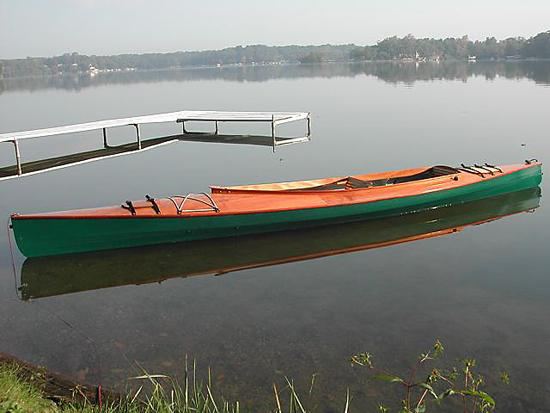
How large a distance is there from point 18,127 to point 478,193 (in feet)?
84.3

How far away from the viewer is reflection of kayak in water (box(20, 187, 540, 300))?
1008 cm

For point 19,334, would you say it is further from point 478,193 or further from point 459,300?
point 478,193

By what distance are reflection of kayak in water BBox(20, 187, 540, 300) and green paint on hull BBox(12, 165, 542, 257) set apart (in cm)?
17

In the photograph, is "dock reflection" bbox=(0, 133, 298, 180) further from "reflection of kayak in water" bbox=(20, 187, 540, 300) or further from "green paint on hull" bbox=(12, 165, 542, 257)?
"reflection of kayak in water" bbox=(20, 187, 540, 300)

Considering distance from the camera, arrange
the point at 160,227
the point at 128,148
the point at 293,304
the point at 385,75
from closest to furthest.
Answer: the point at 293,304 → the point at 160,227 → the point at 128,148 → the point at 385,75

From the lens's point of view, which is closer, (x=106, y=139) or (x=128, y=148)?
(x=128, y=148)

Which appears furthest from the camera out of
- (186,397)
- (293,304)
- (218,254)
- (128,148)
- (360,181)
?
(128,148)

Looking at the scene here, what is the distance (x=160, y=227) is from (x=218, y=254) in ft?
3.98

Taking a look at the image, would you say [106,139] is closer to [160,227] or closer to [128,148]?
[128,148]

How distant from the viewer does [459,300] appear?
8727mm

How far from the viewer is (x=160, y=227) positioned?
1086cm

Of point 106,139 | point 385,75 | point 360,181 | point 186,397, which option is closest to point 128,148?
point 106,139

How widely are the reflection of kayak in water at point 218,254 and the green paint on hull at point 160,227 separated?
0.17 m

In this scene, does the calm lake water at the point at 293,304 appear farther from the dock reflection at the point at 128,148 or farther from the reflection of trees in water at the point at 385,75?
the reflection of trees in water at the point at 385,75
